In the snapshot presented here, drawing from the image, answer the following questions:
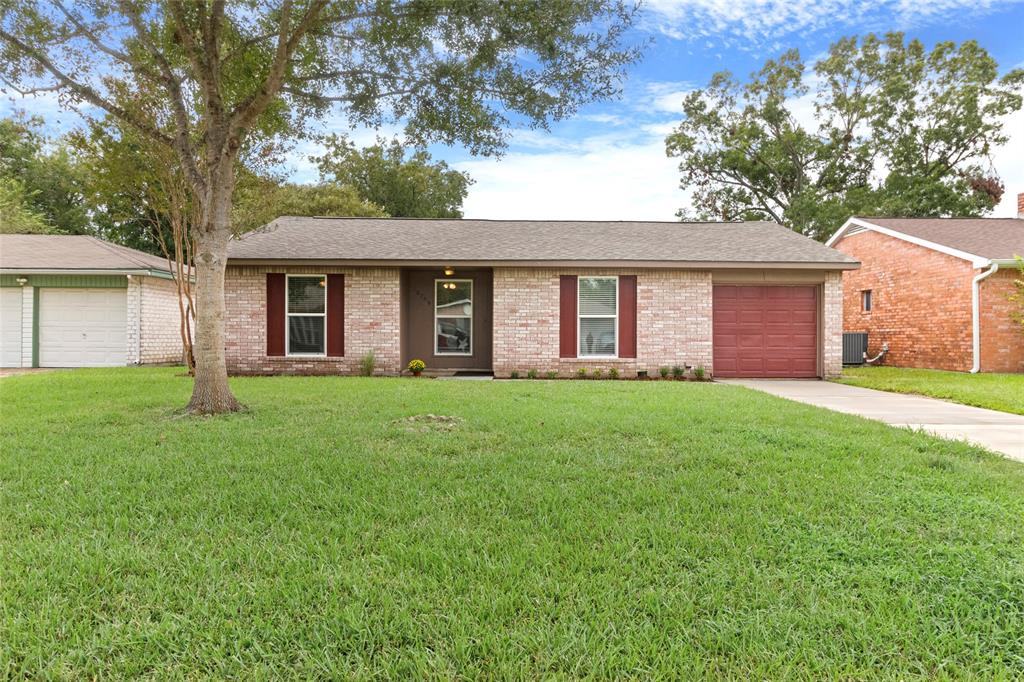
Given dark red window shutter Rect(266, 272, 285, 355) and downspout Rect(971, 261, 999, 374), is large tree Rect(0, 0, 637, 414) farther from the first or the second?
downspout Rect(971, 261, 999, 374)

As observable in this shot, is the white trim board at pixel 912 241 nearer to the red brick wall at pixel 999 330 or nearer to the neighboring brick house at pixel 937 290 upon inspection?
the neighboring brick house at pixel 937 290

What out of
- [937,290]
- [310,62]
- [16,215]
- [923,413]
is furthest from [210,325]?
[16,215]

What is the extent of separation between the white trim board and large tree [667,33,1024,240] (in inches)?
302

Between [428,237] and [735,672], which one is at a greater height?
[428,237]

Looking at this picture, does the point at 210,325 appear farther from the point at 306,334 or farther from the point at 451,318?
the point at 451,318

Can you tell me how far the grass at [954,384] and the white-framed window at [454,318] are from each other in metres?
8.42

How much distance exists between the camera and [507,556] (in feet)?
8.65

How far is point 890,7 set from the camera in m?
6.90

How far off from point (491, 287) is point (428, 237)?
7.07ft

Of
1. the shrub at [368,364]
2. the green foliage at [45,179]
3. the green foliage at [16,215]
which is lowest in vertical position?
the shrub at [368,364]

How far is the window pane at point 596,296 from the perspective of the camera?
11.9m

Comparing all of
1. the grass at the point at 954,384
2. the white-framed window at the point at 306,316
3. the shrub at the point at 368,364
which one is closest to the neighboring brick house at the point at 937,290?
the grass at the point at 954,384

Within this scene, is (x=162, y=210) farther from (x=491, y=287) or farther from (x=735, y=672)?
(x=735, y=672)

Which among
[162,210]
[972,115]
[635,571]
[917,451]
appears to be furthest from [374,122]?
[972,115]
